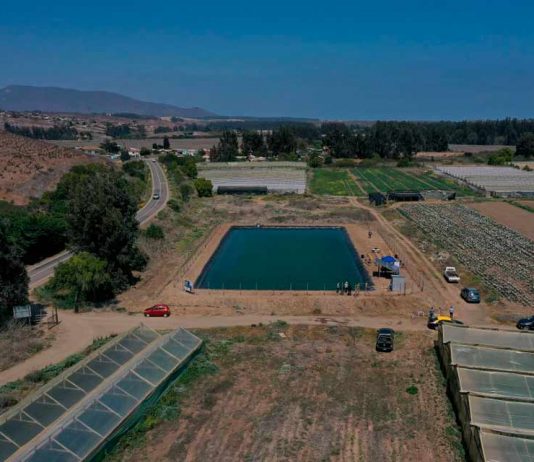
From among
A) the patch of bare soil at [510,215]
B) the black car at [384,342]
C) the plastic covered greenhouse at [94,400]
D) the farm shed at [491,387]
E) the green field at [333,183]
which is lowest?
the green field at [333,183]

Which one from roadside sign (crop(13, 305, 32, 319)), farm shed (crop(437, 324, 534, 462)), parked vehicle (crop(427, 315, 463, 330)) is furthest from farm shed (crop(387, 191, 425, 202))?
roadside sign (crop(13, 305, 32, 319))

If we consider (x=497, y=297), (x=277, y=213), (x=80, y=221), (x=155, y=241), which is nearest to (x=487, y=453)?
(x=497, y=297)

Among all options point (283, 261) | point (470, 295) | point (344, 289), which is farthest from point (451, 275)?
point (283, 261)

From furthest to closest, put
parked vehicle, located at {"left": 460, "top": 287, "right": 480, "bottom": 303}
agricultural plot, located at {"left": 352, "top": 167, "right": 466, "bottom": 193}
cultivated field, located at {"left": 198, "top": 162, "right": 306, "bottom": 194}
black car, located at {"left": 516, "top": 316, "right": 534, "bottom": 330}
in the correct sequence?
agricultural plot, located at {"left": 352, "top": 167, "right": 466, "bottom": 193} → cultivated field, located at {"left": 198, "top": 162, "right": 306, "bottom": 194} → parked vehicle, located at {"left": 460, "top": 287, "right": 480, "bottom": 303} → black car, located at {"left": 516, "top": 316, "right": 534, "bottom": 330}

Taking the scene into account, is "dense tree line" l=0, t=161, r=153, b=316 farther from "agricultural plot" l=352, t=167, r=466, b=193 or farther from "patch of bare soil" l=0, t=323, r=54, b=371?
"agricultural plot" l=352, t=167, r=466, b=193

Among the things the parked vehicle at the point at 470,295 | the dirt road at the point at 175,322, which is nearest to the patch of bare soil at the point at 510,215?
the parked vehicle at the point at 470,295

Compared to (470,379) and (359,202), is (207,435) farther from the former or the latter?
(359,202)

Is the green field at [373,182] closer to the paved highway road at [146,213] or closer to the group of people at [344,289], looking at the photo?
the paved highway road at [146,213]
